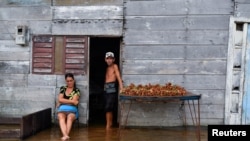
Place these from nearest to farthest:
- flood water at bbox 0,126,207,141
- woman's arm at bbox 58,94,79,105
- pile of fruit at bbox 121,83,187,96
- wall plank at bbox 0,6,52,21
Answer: pile of fruit at bbox 121,83,187,96 → flood water at bbox 0,126,207,141 → woman's arm at bbox 58,94,79,105 → wall plank at bbox 0,6,52,21

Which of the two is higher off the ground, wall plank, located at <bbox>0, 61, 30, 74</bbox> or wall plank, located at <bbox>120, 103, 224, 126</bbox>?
wall plank, located at <bbox>0, 61, 30, 74</bbox>

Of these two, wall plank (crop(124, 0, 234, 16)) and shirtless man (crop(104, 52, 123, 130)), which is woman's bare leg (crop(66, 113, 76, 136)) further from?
wall plank (crop(124, 0, 234, 16))

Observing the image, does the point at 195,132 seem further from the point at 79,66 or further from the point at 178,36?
the point at 79,66

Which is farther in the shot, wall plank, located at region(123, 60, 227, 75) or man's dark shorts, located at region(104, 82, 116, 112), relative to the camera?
man's dark shorts, located at region(104, 82, 116, 112)

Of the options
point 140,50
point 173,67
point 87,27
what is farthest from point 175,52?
point 87,27

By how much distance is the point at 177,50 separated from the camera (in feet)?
23.7

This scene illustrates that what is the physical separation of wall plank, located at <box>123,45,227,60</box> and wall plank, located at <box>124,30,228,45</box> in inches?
3.2

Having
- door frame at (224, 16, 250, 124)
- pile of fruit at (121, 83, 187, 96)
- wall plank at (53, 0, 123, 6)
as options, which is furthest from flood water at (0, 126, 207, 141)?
wall plank at (53, 0, 123, 6)

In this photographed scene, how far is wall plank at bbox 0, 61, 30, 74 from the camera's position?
7695 mm

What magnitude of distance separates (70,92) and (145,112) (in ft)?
5.12

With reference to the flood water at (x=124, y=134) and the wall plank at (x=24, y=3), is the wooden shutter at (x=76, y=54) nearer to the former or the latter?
the wall plank at (x=24, y=3)

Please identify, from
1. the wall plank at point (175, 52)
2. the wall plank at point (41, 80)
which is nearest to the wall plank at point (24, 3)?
the wall plank at point (41, 80)

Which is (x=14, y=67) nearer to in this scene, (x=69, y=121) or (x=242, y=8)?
(x=69, y=121)

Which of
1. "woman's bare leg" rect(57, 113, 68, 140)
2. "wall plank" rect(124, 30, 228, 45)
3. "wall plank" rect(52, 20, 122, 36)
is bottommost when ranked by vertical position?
"woman's bare leg" rect(57, 113, 68, 140)
